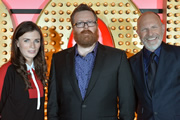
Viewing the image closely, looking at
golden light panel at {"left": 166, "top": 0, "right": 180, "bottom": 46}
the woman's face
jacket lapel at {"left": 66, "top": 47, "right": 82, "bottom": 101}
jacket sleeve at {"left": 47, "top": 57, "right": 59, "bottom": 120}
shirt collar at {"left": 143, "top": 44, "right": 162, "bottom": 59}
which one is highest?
golden light panel at {"left": 166, "top": 0, "right": 180, "bottom": 46}

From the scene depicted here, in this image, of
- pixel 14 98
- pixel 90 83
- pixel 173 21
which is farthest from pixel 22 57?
pixel 173 21

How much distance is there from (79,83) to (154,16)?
119cm

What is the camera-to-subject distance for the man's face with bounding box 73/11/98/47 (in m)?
2.22

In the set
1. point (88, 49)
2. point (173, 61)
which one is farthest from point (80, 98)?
point (173, 61)

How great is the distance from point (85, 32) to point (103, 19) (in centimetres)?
81

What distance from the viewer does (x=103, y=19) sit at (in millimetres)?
2953

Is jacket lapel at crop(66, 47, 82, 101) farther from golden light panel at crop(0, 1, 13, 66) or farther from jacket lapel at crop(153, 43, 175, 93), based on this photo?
golden light panel at crop(0, 1, 13, 66)

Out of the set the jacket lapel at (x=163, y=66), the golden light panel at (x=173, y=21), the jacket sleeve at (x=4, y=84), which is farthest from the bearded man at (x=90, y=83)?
the golden light panel at (x=173, y=21)

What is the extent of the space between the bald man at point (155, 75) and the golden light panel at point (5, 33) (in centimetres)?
176

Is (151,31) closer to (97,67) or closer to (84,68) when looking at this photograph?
(97,67)

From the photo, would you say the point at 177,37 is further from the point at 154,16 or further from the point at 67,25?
the point at 67,25

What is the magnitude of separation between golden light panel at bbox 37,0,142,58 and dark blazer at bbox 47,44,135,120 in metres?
0.83

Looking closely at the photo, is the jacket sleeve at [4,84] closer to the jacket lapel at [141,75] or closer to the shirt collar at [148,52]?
the jacket lapel at [141,75]

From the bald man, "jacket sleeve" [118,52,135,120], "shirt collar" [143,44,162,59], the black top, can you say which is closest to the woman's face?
the black top
